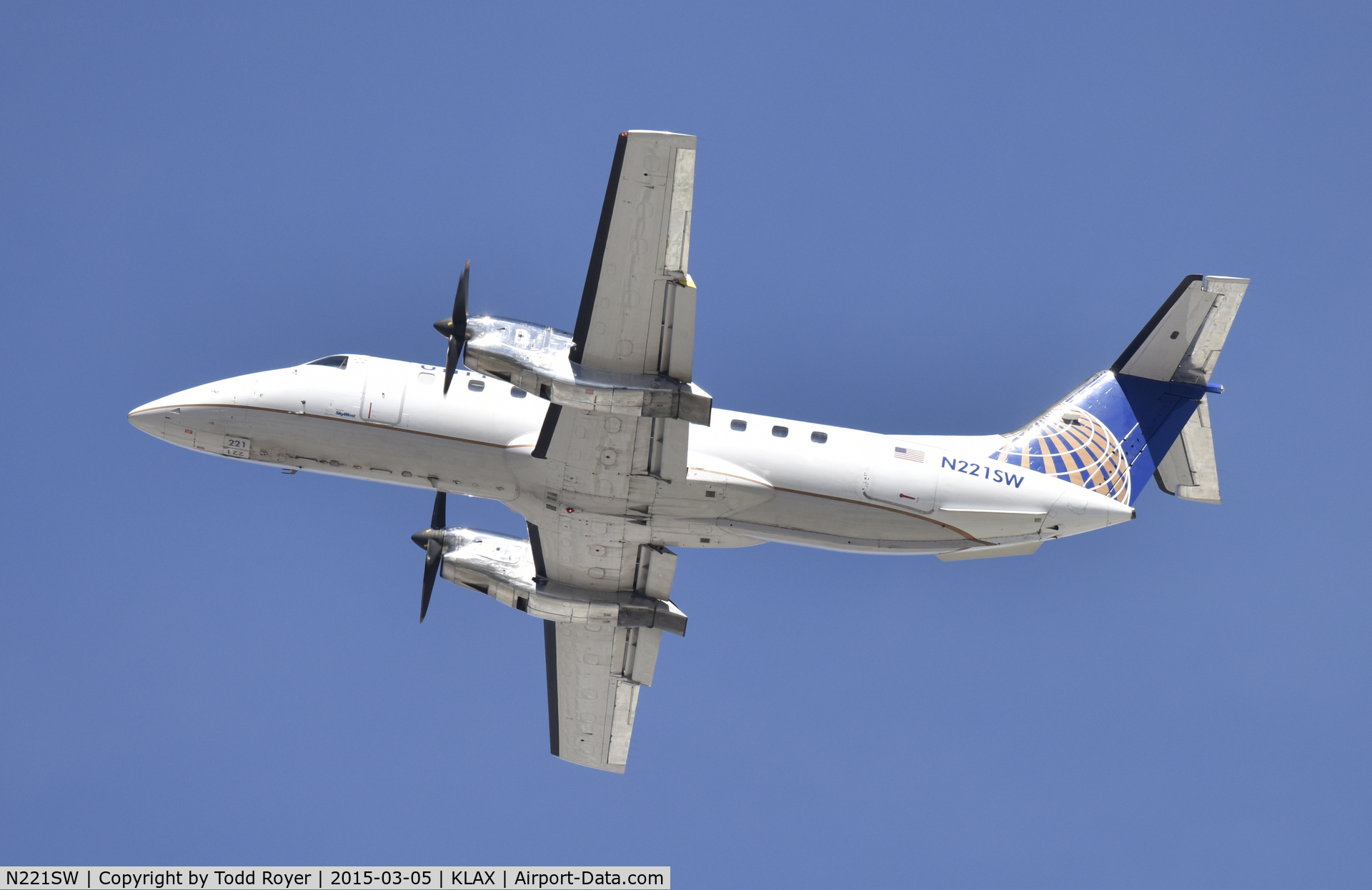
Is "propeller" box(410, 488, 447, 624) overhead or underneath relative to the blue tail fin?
underneath

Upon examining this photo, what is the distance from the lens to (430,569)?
26.2m

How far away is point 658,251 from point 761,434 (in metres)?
4.80

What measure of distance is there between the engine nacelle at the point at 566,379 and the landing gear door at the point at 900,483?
3811 millimetres

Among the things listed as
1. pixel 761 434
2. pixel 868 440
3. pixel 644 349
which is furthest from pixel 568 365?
pixel 868 440

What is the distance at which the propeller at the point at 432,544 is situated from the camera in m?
26.2

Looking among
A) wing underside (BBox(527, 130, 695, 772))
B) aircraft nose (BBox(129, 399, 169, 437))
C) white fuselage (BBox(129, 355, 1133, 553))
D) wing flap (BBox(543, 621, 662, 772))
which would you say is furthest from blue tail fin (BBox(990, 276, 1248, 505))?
aircraft nose (BBox(129, 399, 169, 437))

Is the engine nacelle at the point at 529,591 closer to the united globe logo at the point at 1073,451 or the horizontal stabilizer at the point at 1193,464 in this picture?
the united globe logo at the point at 1073,451

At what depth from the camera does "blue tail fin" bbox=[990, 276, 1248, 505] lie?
81.2ft

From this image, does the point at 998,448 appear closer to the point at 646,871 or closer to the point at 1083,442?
the point at 1083,442

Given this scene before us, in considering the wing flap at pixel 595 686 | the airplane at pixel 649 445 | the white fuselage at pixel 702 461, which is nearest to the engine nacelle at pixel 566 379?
the airplane at pixel 649 445

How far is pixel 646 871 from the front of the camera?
2375 cm

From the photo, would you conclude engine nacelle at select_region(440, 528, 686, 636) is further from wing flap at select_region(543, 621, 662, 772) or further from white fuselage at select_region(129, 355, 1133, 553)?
white fuselage at select_region(129, 355, 1133, 553)
